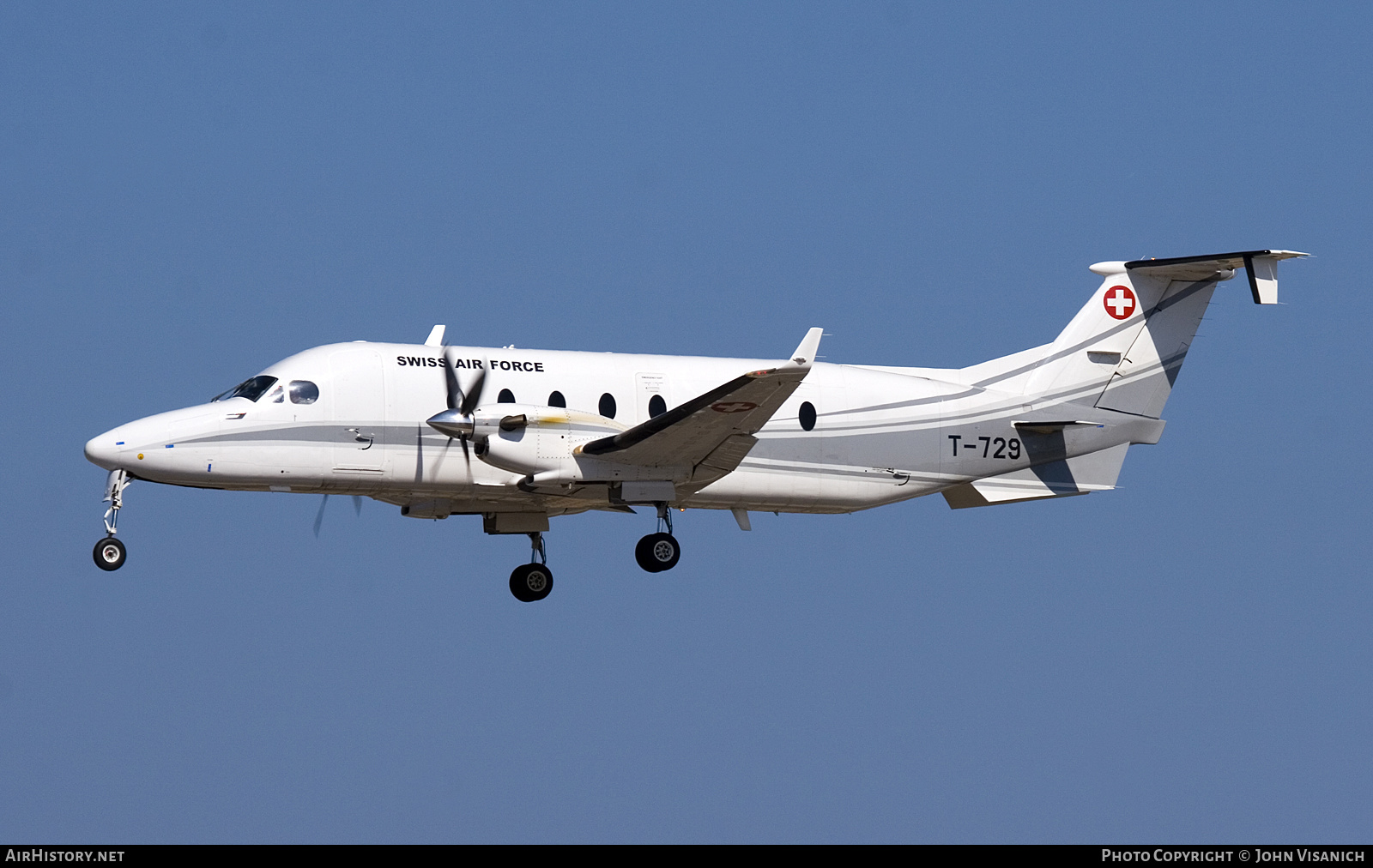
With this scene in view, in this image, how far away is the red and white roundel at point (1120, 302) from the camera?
93.9 feet

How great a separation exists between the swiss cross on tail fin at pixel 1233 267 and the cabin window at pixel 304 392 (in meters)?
13.2

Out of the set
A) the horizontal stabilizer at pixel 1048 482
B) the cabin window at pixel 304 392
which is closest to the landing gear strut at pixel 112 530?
the cabin window at pixel 304 392

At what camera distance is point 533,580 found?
2681 cm

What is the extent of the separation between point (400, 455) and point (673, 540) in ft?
13.0

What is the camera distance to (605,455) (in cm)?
2409

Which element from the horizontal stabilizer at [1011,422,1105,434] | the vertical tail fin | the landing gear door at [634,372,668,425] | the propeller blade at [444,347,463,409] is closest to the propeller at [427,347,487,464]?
the propeller blade at [444,347,463,409]

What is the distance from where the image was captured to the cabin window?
77.5 feet

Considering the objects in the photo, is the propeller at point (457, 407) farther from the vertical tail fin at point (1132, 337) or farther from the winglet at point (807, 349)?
the vertical tail fin at point (1132, 337)

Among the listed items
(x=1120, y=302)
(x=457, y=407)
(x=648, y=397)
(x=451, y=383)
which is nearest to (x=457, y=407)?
(x=457, y=407)

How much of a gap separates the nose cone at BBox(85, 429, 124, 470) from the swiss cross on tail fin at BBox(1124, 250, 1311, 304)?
51.9 ft

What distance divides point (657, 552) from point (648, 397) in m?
2.22

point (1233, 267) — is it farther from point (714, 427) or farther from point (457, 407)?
point (457, 407)
